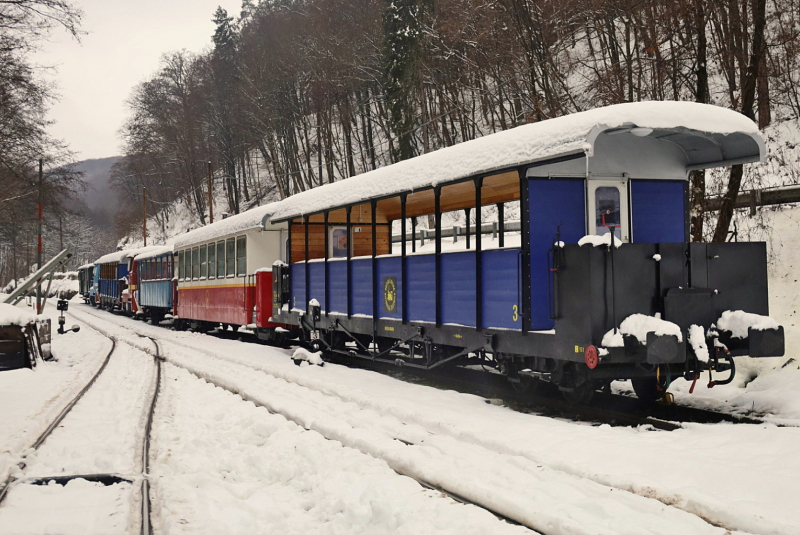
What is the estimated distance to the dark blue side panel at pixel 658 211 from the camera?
859cm

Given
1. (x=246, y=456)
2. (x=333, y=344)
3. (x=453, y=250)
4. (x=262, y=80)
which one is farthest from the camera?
(x=262, y=80)

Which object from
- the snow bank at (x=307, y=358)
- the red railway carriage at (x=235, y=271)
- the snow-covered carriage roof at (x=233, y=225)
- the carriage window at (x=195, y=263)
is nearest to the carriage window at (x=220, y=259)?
the red railway carriage at (x=235, y=271)

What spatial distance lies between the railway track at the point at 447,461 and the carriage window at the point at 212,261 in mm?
10097

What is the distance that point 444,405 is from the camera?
339 inches

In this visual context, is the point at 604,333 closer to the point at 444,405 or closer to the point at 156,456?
the point at 444,405

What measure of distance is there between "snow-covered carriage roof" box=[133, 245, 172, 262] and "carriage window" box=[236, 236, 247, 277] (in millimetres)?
9152

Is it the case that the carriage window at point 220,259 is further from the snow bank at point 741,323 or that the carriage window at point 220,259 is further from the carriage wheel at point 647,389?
the snow bank at point 741,323

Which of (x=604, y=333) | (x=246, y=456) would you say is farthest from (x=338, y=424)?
(x=604, y=333)

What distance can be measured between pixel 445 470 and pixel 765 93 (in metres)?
15.2

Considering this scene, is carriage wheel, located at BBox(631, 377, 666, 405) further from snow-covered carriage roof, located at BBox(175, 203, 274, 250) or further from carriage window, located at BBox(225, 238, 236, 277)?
carriage window, located at BBox(225, 238, 236, 277)

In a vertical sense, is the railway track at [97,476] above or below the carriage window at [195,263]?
below

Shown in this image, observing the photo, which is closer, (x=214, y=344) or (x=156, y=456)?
(x=156, y=456)

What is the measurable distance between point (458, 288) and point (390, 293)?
206cm

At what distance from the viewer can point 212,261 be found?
20453 millimetres
